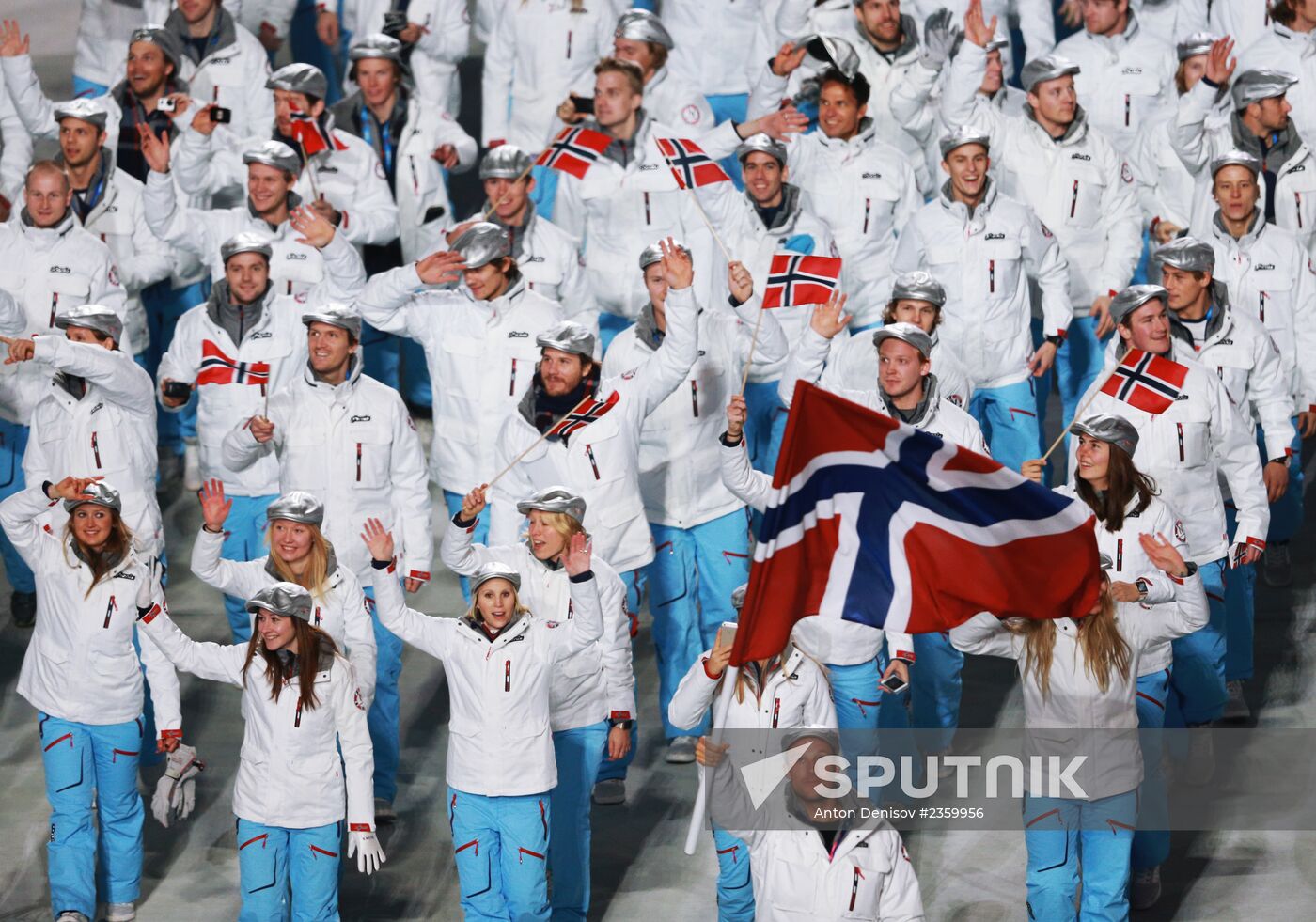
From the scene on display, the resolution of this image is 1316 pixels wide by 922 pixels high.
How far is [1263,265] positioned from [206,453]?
527 cm

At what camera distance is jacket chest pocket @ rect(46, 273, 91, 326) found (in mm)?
11969

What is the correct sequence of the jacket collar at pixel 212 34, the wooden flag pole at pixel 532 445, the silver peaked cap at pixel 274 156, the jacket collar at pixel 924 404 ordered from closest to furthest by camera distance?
the jacket collar at pixel 924 404 < the wooden flag pole at pixel 532 445 < the silver peaked cap at pixel 274 156 < the jacket collar at pixel 212 34

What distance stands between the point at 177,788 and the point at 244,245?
8.77 feet

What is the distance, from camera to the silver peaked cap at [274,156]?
38.8 feet

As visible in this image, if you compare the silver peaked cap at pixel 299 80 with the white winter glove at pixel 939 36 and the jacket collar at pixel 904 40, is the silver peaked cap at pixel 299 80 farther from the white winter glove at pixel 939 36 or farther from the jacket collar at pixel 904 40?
the white winter glove at pixel 939 36

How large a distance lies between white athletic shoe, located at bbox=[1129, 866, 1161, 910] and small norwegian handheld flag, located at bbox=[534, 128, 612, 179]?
4559 millimetres

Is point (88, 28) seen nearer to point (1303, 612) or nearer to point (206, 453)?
point (206, 453)

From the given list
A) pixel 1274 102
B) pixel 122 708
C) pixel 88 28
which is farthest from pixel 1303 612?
pixel 88 28

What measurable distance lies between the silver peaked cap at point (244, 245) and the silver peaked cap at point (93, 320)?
773mm

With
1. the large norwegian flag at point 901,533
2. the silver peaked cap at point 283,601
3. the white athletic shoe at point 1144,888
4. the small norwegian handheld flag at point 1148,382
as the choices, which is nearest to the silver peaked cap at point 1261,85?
the small norwegian handheld flag at point 1148,382

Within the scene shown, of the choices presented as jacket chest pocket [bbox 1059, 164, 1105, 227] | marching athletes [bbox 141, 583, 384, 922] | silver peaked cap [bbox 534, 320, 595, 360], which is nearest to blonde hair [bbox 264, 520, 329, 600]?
marching athletes [bbox 141, 583, 384, 922]

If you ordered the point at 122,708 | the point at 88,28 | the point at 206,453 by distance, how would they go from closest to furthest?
the point at 122,708, the point at 206,453, the point at 88,28

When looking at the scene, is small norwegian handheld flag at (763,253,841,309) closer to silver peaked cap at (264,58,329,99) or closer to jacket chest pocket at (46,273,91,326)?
silver peaked cap at (264,58,329,99)

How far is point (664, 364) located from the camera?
406 inches
